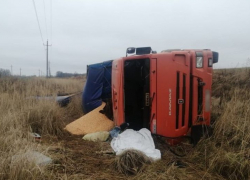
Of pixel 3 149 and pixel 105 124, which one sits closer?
pixel 3 149

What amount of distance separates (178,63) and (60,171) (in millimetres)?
2268

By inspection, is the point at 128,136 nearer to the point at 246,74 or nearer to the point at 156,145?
the point at 156,145

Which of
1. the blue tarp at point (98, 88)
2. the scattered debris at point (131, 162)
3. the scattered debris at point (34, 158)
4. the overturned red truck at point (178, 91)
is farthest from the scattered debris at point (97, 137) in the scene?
the blue tarp at point (98, 88)

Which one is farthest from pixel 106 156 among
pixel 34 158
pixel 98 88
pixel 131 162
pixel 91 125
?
pixel 98 88

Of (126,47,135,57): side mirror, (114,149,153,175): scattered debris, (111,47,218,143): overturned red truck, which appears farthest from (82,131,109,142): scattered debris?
(126,47,135,57): side mirror

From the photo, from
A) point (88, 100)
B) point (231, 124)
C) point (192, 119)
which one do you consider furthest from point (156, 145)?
point (88, 100)

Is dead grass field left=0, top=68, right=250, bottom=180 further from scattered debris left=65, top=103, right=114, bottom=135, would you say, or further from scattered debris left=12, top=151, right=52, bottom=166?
scattered debris left=65, top=103, right=114, bottom=135

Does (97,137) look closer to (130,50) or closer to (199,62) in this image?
(130,50)

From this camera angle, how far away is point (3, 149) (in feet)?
9.50

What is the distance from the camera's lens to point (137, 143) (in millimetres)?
3549

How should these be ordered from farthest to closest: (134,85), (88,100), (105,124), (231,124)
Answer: (88,100), (105,124), (134,85), (231,124)

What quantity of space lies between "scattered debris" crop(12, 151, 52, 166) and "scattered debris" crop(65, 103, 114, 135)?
2.13 m

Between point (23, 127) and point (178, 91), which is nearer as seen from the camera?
point (178, 91)

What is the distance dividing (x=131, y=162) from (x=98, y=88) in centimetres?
501
